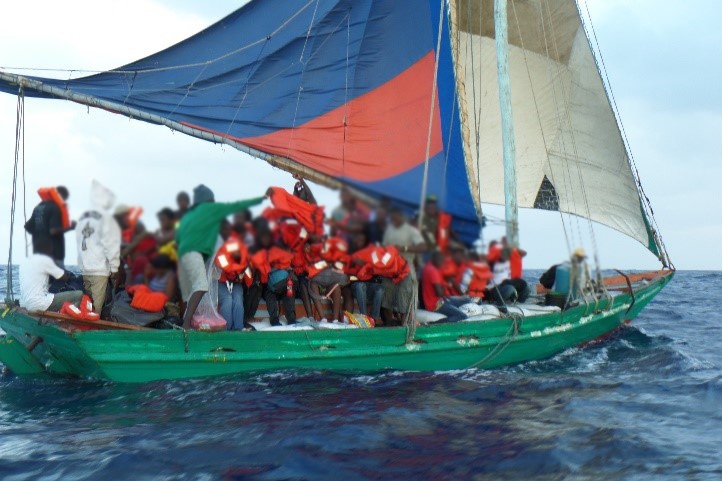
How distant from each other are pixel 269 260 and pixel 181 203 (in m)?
1.51

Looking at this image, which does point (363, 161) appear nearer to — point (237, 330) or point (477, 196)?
point (477, 196)

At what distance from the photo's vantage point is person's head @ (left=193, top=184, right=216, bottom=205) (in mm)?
7402

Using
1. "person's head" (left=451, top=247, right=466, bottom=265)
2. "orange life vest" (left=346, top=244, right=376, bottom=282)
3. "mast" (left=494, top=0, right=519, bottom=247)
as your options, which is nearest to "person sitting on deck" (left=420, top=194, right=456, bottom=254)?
"person's head" (left=451, top=247, right=466, bottom=265)

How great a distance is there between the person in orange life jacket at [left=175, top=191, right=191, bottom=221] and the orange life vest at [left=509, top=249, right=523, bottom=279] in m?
4.58

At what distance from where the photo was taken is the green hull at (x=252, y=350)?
24.8ft

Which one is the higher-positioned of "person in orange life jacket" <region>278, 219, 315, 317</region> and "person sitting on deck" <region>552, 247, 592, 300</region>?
"person in orange life jacket" <region>278, 219, 315, 317</region>

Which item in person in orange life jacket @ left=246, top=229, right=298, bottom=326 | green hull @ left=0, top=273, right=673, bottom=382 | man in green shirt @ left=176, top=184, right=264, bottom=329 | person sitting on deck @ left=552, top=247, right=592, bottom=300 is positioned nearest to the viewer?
man in green shirt @ left=176, top=184, right=264, bottom=329

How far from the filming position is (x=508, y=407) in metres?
7.47

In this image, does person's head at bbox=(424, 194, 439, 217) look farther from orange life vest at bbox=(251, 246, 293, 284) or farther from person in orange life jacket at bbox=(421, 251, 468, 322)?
orange life vest at bbox=(251, 246, 293, 284)

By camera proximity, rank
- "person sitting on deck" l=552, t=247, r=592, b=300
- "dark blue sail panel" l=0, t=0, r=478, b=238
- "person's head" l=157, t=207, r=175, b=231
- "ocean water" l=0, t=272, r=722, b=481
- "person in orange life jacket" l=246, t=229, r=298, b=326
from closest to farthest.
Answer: "ocean water" l=0, t=272, r=722, b=481 → "person's head" l=157, t=207, r=175, b=231 → "person in orange life jacket" l=246, t=229, r=298, b=326 → "person sitting on deck" l=552, t=247, r=592, b=300 → "dark blue sail panel" l=0, t=0, r=478, b=238

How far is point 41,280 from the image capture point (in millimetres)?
8273

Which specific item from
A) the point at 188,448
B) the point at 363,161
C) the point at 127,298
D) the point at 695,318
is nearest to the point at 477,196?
the point at 363,161

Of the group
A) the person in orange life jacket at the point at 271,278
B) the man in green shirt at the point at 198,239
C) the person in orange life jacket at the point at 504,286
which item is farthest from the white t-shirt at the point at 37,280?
the person in orange life jacket at the point at 504,286

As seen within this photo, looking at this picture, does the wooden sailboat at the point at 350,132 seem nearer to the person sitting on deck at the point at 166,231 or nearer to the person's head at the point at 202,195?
the person sitting on deck at the point at 166,231
